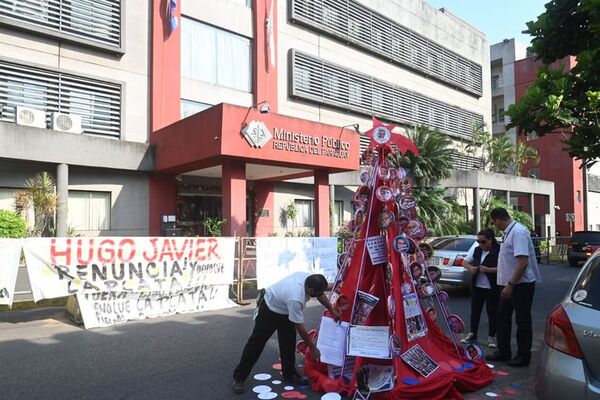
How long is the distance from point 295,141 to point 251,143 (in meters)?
1.76

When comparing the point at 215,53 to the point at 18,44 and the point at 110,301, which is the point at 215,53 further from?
the point at 110,301

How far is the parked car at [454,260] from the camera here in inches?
451

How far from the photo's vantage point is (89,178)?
599 inches

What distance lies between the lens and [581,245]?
67.2 feet

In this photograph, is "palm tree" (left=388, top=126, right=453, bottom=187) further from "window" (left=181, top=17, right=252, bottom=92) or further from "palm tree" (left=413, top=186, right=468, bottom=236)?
"window" (left=181, top=17, right=252, bottom=92)

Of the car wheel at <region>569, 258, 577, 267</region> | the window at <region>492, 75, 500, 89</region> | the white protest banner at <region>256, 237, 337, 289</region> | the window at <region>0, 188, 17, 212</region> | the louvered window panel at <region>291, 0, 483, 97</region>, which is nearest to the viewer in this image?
the white protest banner at <region>256, 237, 337, 289</region>

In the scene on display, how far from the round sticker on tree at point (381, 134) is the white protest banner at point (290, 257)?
565 centimetres

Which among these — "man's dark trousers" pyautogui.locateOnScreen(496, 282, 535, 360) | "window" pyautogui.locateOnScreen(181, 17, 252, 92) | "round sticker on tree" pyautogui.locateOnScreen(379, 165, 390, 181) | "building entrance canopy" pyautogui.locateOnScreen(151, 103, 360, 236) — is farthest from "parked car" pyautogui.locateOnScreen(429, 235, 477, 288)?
"window" pyautogui.locateOnScreen(181, 17, 252, 92)

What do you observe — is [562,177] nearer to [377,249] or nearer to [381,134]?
[381,134]

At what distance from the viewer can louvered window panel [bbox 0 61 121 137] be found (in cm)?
1379

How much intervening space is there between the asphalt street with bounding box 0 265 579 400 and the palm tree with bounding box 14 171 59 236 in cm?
489

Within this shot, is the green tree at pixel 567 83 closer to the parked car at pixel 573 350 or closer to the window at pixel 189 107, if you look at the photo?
the parked car at pixel 573 350

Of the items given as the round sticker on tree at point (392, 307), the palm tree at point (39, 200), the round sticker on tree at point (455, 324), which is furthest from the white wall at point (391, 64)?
the round sticker on tree at point (392, 307)

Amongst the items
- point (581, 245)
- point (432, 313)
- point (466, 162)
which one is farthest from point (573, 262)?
point (432, 313)
